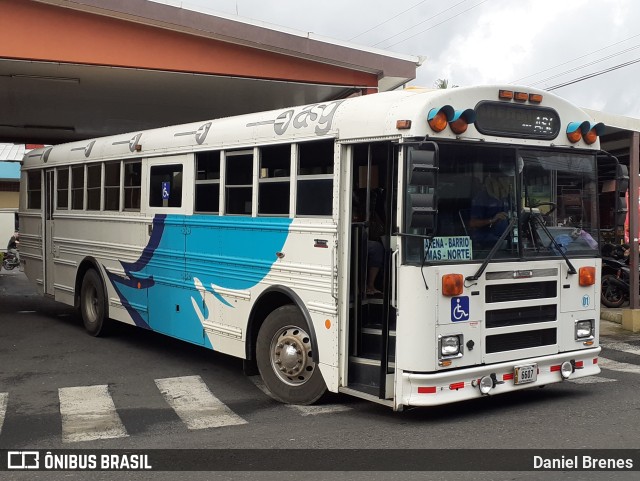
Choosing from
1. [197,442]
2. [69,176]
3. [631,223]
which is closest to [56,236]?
[69,176]

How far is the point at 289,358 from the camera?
292 inches

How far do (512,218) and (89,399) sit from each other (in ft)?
14.7

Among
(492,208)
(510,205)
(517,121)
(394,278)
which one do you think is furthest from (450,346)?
(517,121)

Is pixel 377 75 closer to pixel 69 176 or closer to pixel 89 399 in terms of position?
pixel 69 176

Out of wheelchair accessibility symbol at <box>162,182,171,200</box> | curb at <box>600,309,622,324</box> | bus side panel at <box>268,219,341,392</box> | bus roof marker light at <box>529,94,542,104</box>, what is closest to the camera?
bus side panel at <box>268,219,341,392</box>

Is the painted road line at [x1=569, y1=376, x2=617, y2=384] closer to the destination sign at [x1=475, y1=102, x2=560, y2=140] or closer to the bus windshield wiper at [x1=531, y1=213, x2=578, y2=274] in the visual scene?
the bus windshield wiper at [x1=531, y1=213, x2=578, y2=274]

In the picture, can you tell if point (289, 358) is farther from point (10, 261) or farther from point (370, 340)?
point (10, 261)

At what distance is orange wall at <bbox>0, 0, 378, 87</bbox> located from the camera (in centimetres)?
1102

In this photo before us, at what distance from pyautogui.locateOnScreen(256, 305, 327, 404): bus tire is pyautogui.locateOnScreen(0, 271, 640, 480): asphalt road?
162 millimetres

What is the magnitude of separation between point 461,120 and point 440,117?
21cm

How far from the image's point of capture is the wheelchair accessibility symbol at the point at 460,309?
21.3 ft

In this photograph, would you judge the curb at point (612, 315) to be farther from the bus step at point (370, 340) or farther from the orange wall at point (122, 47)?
the bus step at point (370, 340)

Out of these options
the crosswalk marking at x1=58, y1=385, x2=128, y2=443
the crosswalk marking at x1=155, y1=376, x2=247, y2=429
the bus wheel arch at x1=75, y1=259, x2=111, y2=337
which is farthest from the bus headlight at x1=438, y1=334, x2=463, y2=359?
the bus wheel arch at x1=75, y1=259, x2=111, y2=337

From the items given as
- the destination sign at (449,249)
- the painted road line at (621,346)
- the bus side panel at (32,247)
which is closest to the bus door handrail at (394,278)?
the destination sign at (449,249)
